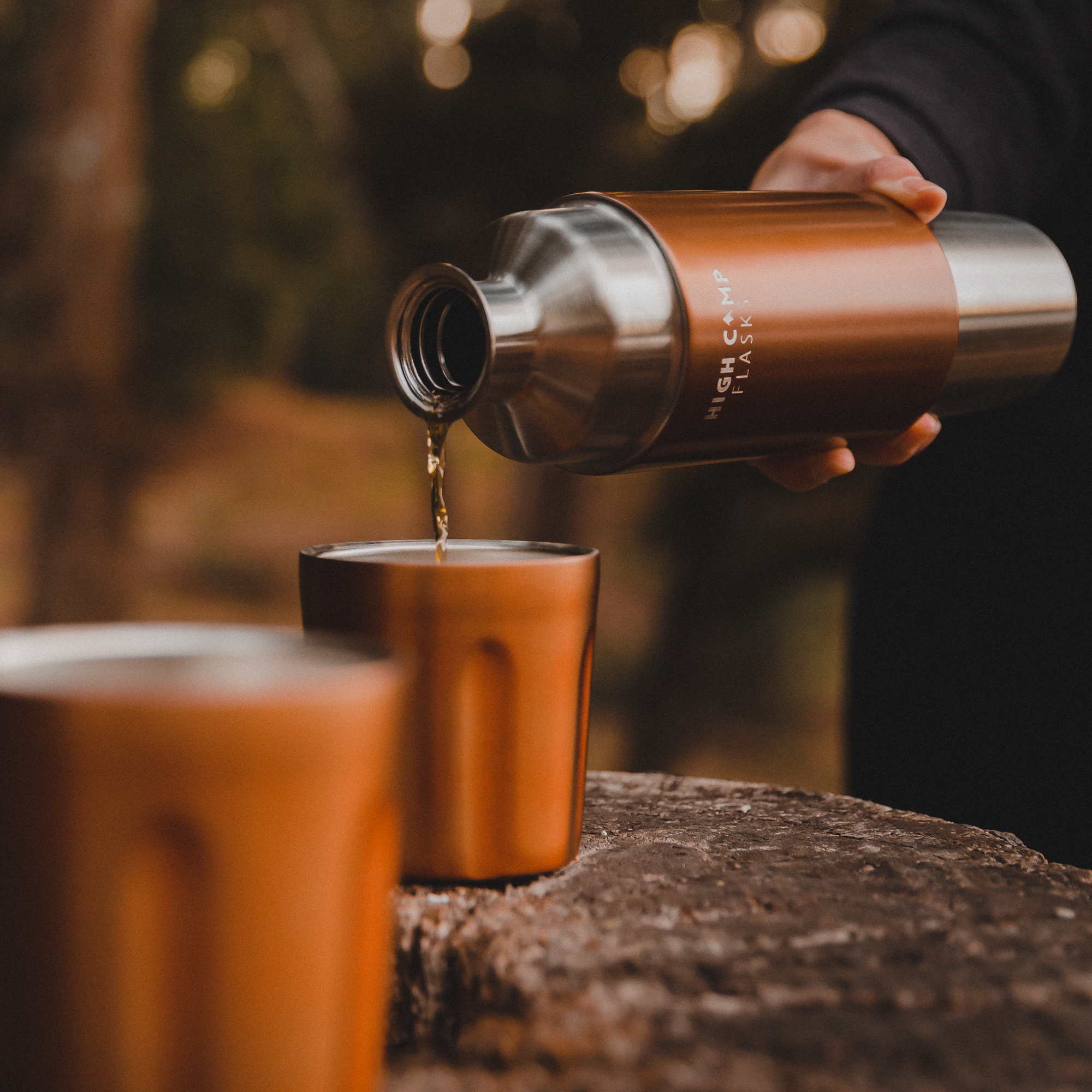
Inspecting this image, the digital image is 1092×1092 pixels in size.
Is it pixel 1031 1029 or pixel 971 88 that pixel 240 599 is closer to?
pixel 971 88

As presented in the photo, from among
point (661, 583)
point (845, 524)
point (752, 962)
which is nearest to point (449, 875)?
point (752, 962)

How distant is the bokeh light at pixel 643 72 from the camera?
2742 mm

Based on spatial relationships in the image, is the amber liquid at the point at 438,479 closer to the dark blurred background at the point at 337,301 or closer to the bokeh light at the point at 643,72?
the dark blurred background at the point at 337,301

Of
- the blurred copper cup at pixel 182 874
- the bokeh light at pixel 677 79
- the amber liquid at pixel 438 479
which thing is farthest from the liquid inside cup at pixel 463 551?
the bokeh light at pixel 677 79

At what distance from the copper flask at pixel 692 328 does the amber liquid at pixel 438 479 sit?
1 cm

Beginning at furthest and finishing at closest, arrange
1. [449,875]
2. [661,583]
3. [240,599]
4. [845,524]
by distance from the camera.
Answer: [240,599] → [661,583] → [845,524] → [449,875]

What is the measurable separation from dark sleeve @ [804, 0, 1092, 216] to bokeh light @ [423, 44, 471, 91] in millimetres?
1757

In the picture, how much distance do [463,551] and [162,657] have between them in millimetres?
298

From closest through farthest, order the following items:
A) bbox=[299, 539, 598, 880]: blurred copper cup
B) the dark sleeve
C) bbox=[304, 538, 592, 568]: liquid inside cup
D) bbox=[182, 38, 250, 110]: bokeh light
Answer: bbox=[299, 539, 598, 880]: blurred copper cup, bbox=[304, 538, 592, 568]: liquid inside cup, the dark sleeve, bbox=[182, 38, 250, 110]: bokeh light

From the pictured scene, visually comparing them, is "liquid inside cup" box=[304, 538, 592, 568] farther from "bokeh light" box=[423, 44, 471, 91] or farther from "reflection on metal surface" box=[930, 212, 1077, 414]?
"bokeh light" box=[423, 44, 471, 91]

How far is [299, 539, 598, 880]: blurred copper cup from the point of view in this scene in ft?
2.03

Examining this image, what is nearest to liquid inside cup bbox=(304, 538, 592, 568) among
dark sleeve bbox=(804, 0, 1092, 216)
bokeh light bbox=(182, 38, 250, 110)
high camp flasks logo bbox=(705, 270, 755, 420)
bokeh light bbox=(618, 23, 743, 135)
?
high camp flasks logo bbox=(705, 270, 755, 420)

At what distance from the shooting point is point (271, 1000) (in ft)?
1.39

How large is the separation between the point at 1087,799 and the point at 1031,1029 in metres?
0.80
